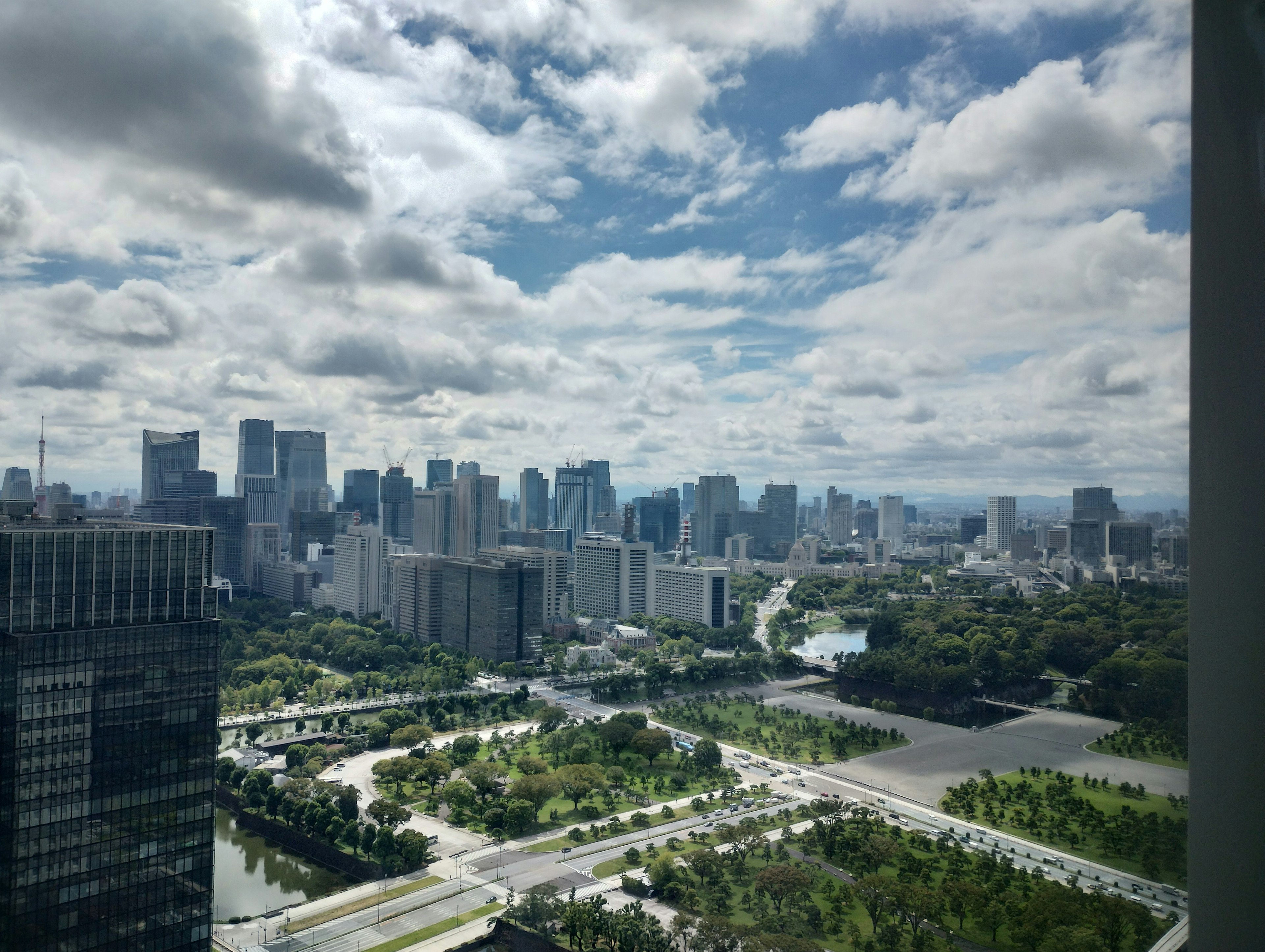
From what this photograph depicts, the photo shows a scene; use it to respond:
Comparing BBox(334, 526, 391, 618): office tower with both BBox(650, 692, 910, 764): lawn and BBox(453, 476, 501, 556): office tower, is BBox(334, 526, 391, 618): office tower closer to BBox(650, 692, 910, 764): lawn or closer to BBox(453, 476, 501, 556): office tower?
BBox(453, 476, 501, 556): office tower

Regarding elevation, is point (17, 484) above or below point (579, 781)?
above

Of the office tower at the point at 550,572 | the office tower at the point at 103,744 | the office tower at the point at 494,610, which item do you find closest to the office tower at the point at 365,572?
the office tower at the point at 550,572

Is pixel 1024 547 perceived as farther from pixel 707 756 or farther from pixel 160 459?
pixel 160 459

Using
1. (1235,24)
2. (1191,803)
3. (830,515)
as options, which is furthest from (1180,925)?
(830,515)

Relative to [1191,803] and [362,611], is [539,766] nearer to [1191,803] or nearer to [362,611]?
[1191,803]

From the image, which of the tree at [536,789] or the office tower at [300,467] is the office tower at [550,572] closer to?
the tree at [536,789]

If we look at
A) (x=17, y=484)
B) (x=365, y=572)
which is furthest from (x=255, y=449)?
(x=17, y=484)

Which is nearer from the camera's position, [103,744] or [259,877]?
[103,744]

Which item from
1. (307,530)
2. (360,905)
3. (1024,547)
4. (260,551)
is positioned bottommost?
(360,905)

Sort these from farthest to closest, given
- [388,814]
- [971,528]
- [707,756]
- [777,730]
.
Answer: [971,528], [777,730], [707,756], [388,814]
